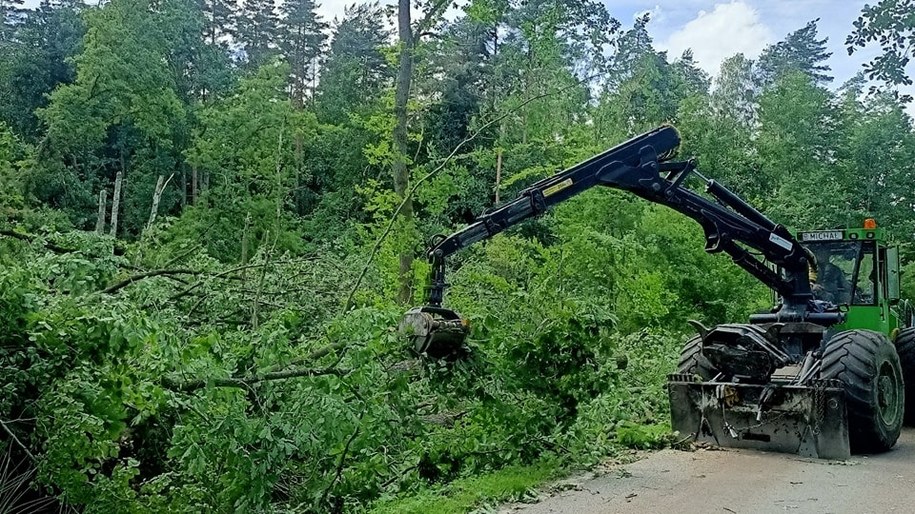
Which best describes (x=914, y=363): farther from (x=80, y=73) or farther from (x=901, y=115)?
(x=80, y=73)

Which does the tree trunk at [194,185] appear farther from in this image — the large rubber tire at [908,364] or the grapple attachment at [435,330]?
the grapple attachment at [435,330]

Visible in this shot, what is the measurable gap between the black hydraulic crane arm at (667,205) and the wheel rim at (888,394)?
103 centimetres

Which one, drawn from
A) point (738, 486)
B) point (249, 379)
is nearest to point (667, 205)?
point (738, 486)

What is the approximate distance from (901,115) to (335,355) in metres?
30.3

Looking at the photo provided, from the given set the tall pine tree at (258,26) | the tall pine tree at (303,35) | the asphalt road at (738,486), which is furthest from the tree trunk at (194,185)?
the asphalt road at (738,486)

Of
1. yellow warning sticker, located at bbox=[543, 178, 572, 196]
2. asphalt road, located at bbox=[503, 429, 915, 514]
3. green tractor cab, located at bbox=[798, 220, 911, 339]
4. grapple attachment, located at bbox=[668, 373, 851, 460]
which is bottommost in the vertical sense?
asphalt road, located at bbox=[503, 429, 915, 514]

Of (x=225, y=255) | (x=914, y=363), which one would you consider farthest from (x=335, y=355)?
(x=225, y=255)

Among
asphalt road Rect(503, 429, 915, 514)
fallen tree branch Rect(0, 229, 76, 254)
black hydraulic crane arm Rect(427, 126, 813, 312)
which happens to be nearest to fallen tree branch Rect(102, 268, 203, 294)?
fallen tree branch Rect(0, 229, 76, 254)

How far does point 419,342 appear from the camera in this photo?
20.6ft

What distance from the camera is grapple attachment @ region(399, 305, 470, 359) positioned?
627 cm

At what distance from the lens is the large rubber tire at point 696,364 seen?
878 cm

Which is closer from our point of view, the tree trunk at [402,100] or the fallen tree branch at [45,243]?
the fallen tree branch at [45,243]

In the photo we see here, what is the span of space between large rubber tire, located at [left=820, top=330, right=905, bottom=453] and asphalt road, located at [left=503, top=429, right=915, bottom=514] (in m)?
0.23

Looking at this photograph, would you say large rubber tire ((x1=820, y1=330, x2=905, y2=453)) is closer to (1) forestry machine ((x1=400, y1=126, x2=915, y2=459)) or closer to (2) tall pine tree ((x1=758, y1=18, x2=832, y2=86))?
(1) forestry machine ((x1=400, y1=126, x2=915, y2=459))
